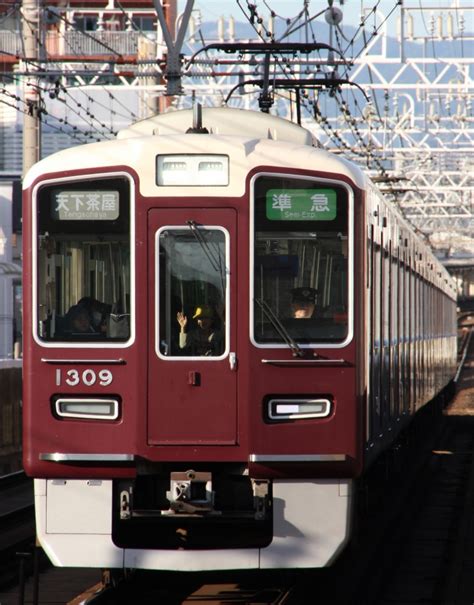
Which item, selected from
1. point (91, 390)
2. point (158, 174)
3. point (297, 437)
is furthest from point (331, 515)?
point (158, 174)

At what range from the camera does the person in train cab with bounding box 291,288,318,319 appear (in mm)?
7758

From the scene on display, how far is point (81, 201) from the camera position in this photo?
25.7ft

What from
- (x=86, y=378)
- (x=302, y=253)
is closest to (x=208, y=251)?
(x=302, y=253)

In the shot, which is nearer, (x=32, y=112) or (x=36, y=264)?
(x=36, y=264)

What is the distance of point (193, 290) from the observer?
7703 millimetres

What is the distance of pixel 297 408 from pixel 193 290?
2.90 feet

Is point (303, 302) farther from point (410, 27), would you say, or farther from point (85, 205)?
point (410, 27)

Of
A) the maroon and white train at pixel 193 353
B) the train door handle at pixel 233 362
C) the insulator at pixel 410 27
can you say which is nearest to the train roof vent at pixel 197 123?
the maroon and white train at pixel 193 353

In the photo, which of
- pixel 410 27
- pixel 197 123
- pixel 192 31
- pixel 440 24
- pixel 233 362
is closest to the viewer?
pixel 233 362

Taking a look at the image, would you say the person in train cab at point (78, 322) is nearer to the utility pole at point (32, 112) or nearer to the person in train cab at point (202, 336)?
the person in train cab at point (202, 336)

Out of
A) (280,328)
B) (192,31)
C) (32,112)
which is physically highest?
(192,31)

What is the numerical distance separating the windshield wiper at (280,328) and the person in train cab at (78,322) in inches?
37.9

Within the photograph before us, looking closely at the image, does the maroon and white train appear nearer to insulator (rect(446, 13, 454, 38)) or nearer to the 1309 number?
the 1309 number

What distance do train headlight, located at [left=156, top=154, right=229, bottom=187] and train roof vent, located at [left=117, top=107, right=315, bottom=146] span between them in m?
0.86
